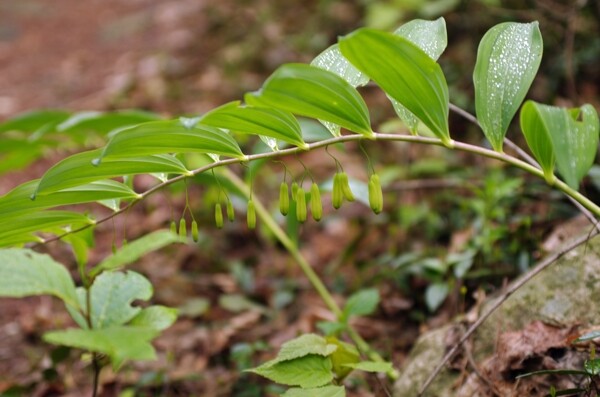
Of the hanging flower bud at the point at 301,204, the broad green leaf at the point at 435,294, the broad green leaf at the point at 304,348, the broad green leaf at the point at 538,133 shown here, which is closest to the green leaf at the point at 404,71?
the broad green leaf at the point at 538,133

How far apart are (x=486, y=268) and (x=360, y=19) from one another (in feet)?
10.5

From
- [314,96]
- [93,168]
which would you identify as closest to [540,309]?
[314,96]

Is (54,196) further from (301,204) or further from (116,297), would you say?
(301,204)

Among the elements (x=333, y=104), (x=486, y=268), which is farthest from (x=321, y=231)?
(x=333, y=104)

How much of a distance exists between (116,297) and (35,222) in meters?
0.29

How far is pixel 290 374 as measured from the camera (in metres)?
1.60

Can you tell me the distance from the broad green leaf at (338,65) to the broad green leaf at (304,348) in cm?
71

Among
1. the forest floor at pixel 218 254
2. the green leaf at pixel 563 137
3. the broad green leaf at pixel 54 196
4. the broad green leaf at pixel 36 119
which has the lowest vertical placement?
the forest floor at pixel 218 254

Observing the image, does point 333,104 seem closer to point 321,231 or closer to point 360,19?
point 321,231

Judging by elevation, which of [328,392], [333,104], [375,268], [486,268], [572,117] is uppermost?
[333,104]

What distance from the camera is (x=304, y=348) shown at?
1660 mm

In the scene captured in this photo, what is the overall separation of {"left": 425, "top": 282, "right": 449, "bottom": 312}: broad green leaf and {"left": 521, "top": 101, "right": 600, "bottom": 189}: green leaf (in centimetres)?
108

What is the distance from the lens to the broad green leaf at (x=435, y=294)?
2.44m

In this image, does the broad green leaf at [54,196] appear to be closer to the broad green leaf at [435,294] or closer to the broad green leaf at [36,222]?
the broad green leaf at [36,222]
